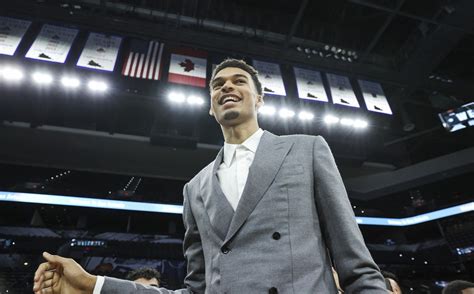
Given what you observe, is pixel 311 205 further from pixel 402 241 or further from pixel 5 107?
pixel 402 241

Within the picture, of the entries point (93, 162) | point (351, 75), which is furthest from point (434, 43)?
point (93, 162)

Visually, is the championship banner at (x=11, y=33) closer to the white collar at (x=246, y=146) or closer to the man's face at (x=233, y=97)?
the man's face at (x=233, y=97)

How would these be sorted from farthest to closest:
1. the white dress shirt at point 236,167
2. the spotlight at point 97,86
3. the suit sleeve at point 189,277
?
the spotlight at point 97,86 < the white dress shirt at point 236,167 < the suit sleeve at point 189,277

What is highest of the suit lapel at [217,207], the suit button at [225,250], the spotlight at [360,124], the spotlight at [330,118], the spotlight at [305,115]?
the spotlight at [305,115]

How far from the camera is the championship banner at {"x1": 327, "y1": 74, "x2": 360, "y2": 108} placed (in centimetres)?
590

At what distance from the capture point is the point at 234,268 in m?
1.01

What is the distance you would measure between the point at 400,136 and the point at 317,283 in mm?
8780

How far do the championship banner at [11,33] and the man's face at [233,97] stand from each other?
443 centimetres

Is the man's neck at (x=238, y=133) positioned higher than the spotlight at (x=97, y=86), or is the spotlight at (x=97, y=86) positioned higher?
the spotlight at (x=97, y=86)

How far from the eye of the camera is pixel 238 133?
144 cm

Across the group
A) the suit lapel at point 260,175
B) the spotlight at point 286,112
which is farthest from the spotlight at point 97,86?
the suit lapel at point 260,175

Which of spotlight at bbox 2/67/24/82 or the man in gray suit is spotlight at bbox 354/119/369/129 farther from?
spotlight at bbox 2/67/24/82

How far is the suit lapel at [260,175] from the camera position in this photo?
1080 millimetres

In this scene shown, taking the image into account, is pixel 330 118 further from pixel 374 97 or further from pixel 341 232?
pixel 341 232
